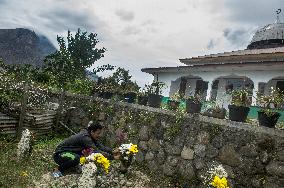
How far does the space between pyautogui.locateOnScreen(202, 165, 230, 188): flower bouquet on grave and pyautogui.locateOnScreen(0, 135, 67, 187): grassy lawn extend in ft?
12.5

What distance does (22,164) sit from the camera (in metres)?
7.96

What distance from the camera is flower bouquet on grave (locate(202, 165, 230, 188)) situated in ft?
19.0

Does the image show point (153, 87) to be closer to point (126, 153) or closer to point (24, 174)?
point (126, 153)

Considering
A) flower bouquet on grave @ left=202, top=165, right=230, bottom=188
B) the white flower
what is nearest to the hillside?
the white flower

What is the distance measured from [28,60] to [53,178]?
60474 millimetres

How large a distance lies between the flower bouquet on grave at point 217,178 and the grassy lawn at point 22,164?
3814 mm

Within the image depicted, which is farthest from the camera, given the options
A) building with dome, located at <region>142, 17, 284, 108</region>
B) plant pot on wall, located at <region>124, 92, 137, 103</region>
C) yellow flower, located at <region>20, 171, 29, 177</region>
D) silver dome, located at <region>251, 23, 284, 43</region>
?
silver dome, located at <region>251, 23, 284, 43</region>

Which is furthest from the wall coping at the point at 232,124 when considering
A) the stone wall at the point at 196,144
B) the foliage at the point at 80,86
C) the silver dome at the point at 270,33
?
the silver dome at the point at 270,33

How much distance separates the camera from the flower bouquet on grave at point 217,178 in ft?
19.0

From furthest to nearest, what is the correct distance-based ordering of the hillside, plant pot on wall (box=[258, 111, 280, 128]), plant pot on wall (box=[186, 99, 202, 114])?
the hillside, plant pot on wall (box=[186, 99, 202, 114]), plant pot on wall (box=[258, 111, 280, 128])

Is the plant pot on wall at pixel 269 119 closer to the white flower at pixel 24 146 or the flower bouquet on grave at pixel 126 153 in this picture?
the flower bouquet on grave at pixel 126 153

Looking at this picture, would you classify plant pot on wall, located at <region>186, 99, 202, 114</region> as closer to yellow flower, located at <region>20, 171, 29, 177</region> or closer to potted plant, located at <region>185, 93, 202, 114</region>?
potted plant, located at <region>185, 93, 202, 114</region>

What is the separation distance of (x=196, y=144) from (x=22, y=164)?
4357 millimetres

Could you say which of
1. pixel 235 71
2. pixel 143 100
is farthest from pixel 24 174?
pixel 235 71
